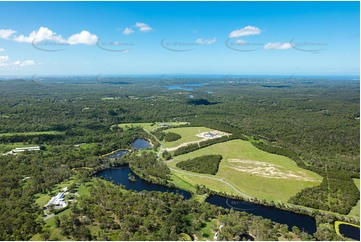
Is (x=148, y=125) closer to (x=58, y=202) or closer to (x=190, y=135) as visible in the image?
(x=190, y=135)

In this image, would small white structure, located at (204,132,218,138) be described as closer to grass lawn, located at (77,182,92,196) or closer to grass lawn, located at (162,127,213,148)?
grass lawn, located at (162,127,213,148)

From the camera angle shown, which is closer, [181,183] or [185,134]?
[181,183]

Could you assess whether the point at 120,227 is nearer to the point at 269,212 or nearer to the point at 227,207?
the point at 227,207

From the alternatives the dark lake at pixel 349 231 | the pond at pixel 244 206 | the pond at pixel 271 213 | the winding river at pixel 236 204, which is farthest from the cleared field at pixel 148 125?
the dark lake at pixel 349 231

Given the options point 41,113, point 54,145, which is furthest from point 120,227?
point 41,113

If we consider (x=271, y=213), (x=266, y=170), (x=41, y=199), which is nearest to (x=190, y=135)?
(x=266, y=170)

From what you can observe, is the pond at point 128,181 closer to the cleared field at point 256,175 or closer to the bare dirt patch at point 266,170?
the cleared field at point 256,175

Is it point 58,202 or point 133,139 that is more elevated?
point 133,139

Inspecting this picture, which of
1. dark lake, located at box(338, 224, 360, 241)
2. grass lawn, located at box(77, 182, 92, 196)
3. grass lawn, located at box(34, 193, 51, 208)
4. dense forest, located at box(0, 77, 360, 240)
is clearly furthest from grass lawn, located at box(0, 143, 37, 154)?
dark lake, located at box(338, 224, 360, 241)
